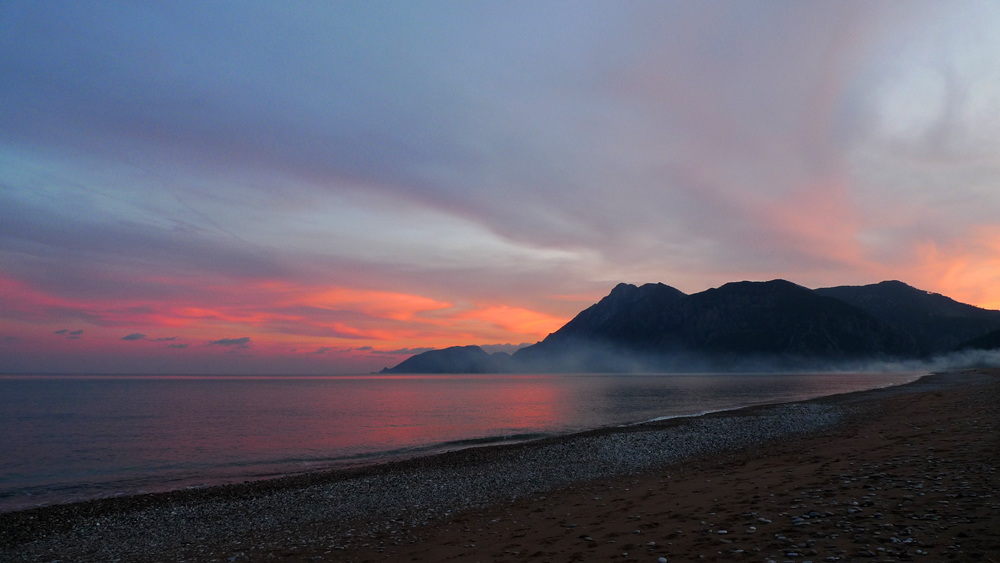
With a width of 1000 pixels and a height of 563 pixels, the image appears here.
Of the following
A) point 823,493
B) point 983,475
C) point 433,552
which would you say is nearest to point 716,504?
point 823,493

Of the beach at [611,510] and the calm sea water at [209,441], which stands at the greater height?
the beach at [611,510]

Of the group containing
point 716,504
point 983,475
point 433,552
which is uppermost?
point 983,475

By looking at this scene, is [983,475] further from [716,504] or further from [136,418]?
[136,418]

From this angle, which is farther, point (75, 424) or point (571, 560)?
point (75, 424)

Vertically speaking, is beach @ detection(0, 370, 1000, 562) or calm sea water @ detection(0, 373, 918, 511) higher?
beach @ detection(0, 370, 1000, 562)

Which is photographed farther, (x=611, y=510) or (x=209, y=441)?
(x=209, y=441)

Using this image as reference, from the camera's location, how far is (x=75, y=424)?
62.9 metres

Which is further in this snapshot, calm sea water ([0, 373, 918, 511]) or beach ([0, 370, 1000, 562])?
calm sea water ([0, 373, 918, 511])

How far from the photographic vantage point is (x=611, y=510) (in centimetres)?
1579

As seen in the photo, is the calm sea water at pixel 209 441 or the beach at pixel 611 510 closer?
the beach at pixel 611 510

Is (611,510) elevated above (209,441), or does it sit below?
above

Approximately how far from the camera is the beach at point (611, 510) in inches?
398

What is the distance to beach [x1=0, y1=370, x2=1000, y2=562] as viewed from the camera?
10.1 meters

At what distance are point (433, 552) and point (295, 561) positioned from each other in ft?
13.0
